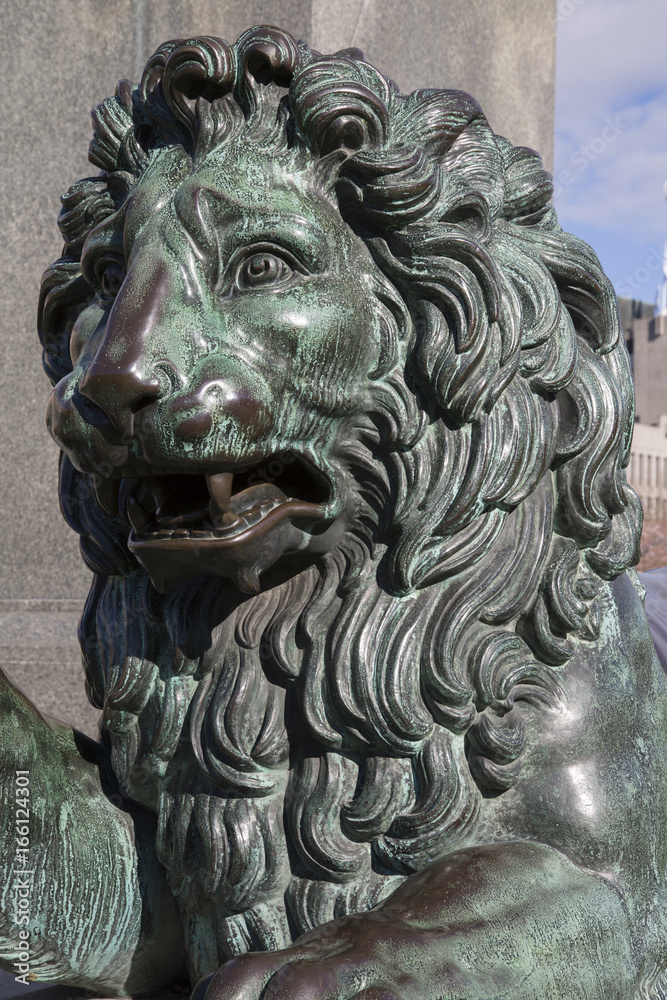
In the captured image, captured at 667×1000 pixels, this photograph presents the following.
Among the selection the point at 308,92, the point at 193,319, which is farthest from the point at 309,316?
the point at 308,92

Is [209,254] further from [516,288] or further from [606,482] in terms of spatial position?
[606,482]

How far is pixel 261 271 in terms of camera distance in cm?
119

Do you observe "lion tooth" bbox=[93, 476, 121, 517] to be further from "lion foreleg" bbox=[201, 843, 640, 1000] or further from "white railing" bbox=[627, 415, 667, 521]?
"white railing" bbox=[627, 415, 667, 521]

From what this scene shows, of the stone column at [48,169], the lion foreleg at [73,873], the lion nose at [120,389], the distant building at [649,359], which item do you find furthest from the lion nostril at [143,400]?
the distant building at [649,359]

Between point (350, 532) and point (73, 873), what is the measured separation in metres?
0.57

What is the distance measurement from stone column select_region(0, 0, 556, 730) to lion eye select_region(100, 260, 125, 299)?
1.81m

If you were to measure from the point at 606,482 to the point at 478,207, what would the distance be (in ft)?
1.23

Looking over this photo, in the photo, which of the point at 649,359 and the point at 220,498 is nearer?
the point at 220,498

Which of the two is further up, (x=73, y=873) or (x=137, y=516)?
(x=137, y=516)

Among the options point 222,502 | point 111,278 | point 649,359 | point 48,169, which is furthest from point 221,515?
point 649,359

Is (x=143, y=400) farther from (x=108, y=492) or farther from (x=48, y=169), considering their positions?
(x=48, y=169)

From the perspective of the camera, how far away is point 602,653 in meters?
1.33

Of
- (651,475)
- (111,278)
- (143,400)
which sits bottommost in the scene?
(651,475)

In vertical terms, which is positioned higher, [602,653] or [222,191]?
[222,191]
